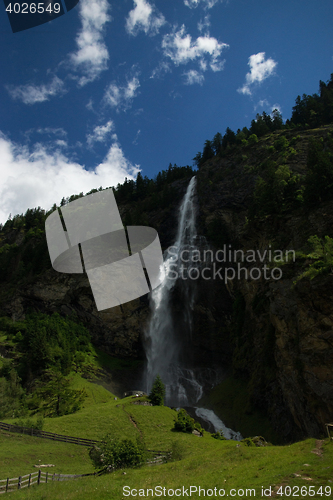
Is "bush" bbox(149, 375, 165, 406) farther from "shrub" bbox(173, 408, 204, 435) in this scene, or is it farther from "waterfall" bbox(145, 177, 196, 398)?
"waterfall" bbox(145, 177, 196, 398)

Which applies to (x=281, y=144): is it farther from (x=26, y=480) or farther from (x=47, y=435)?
(x=26, y=480)

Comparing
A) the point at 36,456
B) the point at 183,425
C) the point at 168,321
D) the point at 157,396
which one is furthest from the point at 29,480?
the point at 168,321

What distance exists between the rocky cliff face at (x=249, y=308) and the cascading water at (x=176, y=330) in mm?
2037

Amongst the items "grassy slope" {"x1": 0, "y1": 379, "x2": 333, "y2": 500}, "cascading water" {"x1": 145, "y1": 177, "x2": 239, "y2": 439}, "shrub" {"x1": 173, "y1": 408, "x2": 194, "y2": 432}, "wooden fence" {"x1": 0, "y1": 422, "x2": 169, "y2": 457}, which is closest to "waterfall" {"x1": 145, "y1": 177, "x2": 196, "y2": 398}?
"cascading water" {"x1": 145, "y1": 177, "x2": 239, "y2": 439}

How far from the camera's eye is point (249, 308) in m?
52.3

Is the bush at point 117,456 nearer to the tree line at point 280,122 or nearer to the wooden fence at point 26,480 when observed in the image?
the wooden fence at point 26,480

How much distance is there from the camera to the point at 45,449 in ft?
81.5

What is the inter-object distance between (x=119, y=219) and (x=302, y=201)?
205 feet

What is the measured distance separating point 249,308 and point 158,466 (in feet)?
116

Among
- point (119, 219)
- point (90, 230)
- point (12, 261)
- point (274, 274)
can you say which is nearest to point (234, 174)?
point (119, 219)

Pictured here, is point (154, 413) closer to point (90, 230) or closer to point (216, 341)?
point (216, 341)

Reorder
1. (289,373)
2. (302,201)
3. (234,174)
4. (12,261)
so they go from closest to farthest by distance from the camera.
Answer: (289,373), (302,201), (234,174), (12,261)

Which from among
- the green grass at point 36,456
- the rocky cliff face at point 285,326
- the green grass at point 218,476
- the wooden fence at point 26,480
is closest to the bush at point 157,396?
the rocky cliff face at point 285,326

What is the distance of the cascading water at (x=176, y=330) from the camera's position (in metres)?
53.2
